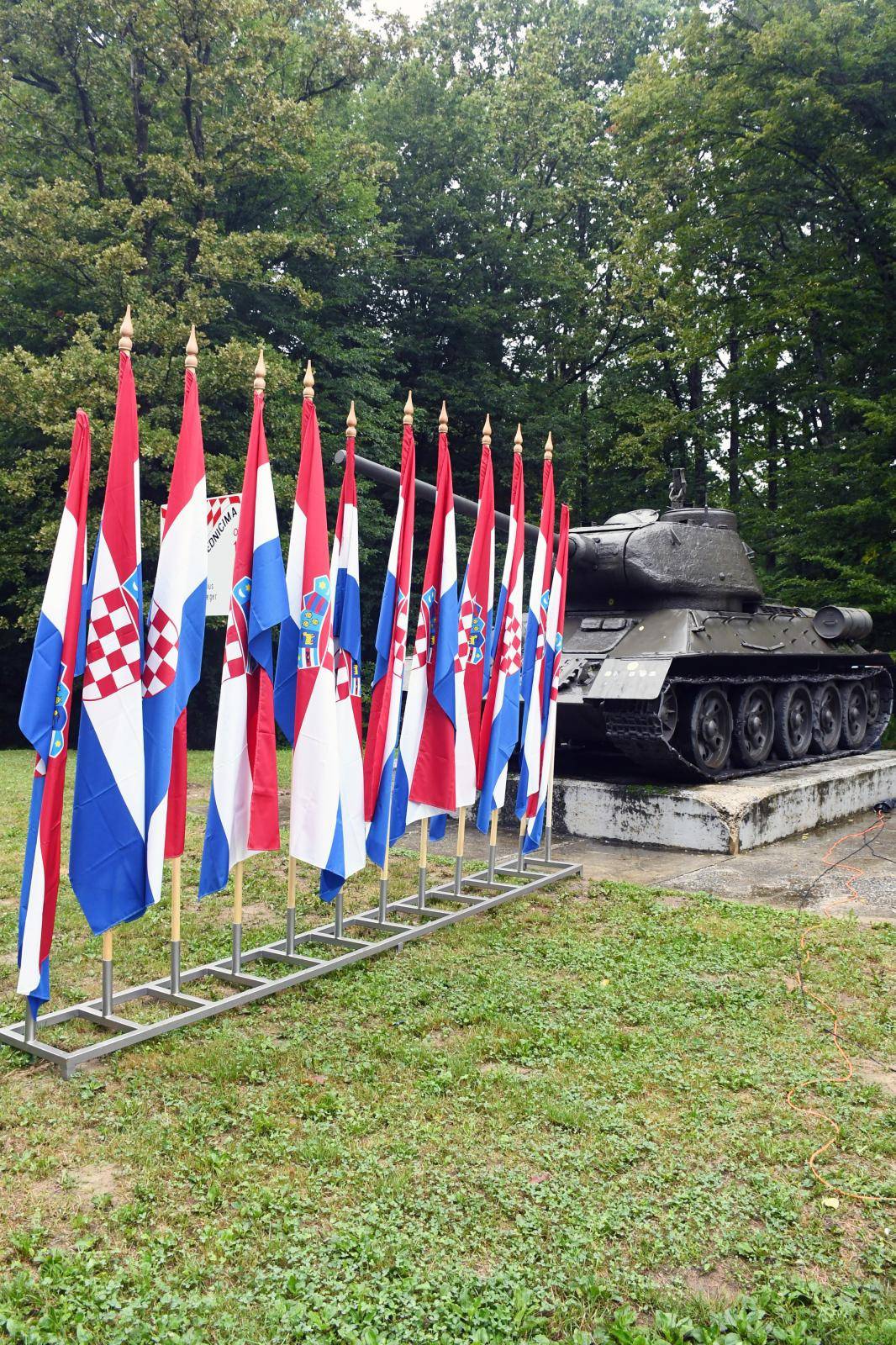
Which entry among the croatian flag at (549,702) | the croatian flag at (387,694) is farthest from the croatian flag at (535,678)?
the croatian flag at (387,694)

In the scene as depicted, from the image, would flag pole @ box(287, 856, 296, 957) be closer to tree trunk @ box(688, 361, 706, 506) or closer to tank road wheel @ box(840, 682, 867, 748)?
tank road wheel @ box(840, 682, 867, 748)

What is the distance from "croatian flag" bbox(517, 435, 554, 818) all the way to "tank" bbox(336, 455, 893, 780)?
1159mm

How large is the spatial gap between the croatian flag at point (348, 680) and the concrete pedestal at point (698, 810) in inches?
162

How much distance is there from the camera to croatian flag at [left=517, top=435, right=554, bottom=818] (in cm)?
704

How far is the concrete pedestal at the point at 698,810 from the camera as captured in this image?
8.79 meters

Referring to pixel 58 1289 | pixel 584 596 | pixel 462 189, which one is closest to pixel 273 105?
pixel 462 189

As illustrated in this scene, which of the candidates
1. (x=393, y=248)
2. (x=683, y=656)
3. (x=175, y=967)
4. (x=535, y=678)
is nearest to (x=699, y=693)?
(x=683, y=656)

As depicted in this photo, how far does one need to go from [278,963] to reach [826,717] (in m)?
9.12

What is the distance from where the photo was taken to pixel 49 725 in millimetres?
3959

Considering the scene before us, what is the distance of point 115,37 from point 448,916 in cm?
1679

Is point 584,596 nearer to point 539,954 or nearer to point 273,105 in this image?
point 539,954

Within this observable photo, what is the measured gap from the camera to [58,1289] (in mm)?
2721

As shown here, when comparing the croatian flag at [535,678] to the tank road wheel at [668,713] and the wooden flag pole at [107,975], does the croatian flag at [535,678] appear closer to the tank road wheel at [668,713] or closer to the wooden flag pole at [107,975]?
the tank road wheel at [668,713]

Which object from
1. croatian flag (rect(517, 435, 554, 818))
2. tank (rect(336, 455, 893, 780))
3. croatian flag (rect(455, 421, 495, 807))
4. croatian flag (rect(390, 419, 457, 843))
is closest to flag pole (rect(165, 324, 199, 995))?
croatian flag (rect(390, 419, 457, 843))
